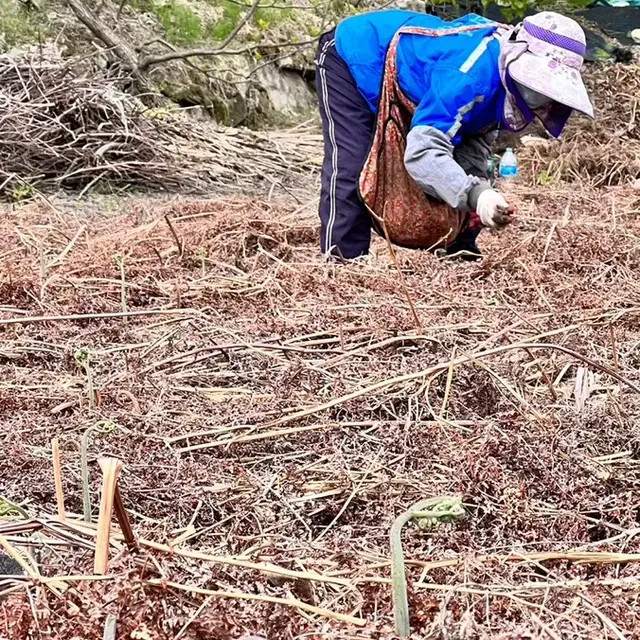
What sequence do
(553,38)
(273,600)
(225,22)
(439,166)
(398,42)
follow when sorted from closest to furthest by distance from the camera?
(273,600), (553,38), (439,166), (398,42), (225,22)

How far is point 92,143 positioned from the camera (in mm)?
5555

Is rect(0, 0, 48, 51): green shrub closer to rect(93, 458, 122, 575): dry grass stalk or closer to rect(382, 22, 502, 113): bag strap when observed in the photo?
rect(382, 22, 502, 113): bag strap

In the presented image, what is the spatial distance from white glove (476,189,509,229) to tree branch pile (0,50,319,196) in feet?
9.15

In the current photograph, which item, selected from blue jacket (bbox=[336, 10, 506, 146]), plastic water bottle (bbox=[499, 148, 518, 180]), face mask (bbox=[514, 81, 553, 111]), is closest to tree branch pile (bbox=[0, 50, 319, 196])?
plastic water bottle (bbox=[499, 148, 518, 180])

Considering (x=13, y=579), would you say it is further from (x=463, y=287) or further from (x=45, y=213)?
(x=45, y=213)

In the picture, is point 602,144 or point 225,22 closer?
point 602,144

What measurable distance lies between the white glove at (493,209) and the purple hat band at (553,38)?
0.43 metres

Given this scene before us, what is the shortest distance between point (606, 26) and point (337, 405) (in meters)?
8.40

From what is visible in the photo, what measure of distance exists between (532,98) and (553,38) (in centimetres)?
17

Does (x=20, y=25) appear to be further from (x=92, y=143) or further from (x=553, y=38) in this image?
(x=553, y=38)

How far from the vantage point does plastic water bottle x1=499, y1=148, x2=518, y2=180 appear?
5.71 metres

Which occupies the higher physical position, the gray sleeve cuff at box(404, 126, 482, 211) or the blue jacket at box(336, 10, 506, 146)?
the blue jacket at box(336, 10, 506, 146)

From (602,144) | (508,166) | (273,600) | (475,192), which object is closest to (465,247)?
(475,192)

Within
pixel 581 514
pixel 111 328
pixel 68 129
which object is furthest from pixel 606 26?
pixel 581 514
